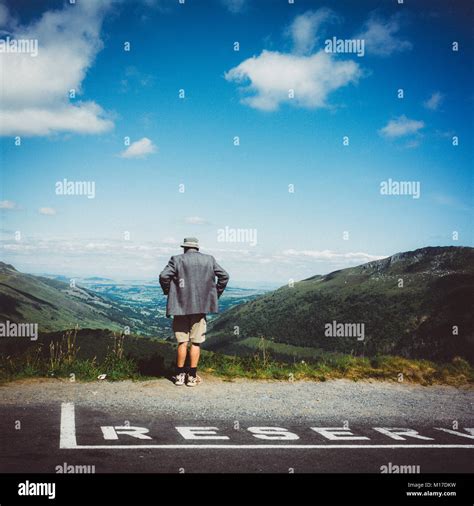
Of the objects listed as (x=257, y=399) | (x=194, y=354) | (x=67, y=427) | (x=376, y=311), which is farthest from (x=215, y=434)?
(x=376, y=311)

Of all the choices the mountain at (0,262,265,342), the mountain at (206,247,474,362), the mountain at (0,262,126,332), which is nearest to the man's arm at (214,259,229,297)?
the mountain at (0,262,265,342)

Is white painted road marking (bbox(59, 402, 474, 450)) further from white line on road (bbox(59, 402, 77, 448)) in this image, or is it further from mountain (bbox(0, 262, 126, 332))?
mountain (bbox(0, 262, 126, 332))

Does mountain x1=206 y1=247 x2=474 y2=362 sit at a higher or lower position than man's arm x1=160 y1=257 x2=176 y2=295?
lower

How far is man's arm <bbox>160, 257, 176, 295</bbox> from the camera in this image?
33.8 feet

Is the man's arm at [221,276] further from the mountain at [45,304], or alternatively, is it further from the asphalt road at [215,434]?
the mountain at [45,304]

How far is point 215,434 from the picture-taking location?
23.6 ft

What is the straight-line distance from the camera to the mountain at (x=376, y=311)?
357 feet

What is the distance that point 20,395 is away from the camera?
29.9 ft

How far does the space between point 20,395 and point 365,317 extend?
13377cm

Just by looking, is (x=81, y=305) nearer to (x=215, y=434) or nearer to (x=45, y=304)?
(x=45, y=304)

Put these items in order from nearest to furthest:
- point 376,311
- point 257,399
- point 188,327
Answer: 1. point 257,399
2. point 188,327
3. point 376,311

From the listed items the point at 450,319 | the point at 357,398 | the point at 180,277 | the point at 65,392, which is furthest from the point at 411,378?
the point at 450,319

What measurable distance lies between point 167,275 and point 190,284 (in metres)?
0.43
